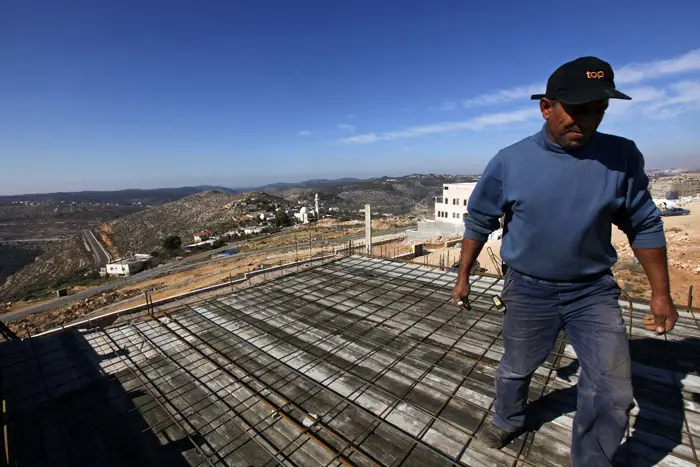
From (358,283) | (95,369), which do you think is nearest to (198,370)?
(95,369)

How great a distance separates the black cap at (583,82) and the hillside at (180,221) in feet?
240

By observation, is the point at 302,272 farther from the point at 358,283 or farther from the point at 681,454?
the point at 681,454

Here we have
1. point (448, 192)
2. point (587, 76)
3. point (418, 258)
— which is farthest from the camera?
point (448, 192)

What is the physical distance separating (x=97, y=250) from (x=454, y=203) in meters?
73.9

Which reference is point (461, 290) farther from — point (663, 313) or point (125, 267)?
point (125, 267)

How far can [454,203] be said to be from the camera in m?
39.4

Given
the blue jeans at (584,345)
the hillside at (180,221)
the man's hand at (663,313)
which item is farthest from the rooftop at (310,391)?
the hillside at (180,221)

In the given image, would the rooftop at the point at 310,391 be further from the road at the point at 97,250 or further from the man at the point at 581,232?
the road at the point at 97,250

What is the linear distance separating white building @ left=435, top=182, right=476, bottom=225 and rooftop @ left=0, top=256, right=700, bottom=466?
1291 inches

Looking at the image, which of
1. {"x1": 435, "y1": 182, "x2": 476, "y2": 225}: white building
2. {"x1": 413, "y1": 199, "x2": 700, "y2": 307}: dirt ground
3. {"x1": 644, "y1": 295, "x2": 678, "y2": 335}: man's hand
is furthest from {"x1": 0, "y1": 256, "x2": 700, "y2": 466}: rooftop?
{"x1": 435, "y1": 182, "x2": 476, "y2": 225}: white building

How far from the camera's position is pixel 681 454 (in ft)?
10.6

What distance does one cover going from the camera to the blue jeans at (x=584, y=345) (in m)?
2.40

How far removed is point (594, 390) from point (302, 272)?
9.03 meters

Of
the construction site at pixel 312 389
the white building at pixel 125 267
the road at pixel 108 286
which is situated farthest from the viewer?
the white building at pixel 125 267
